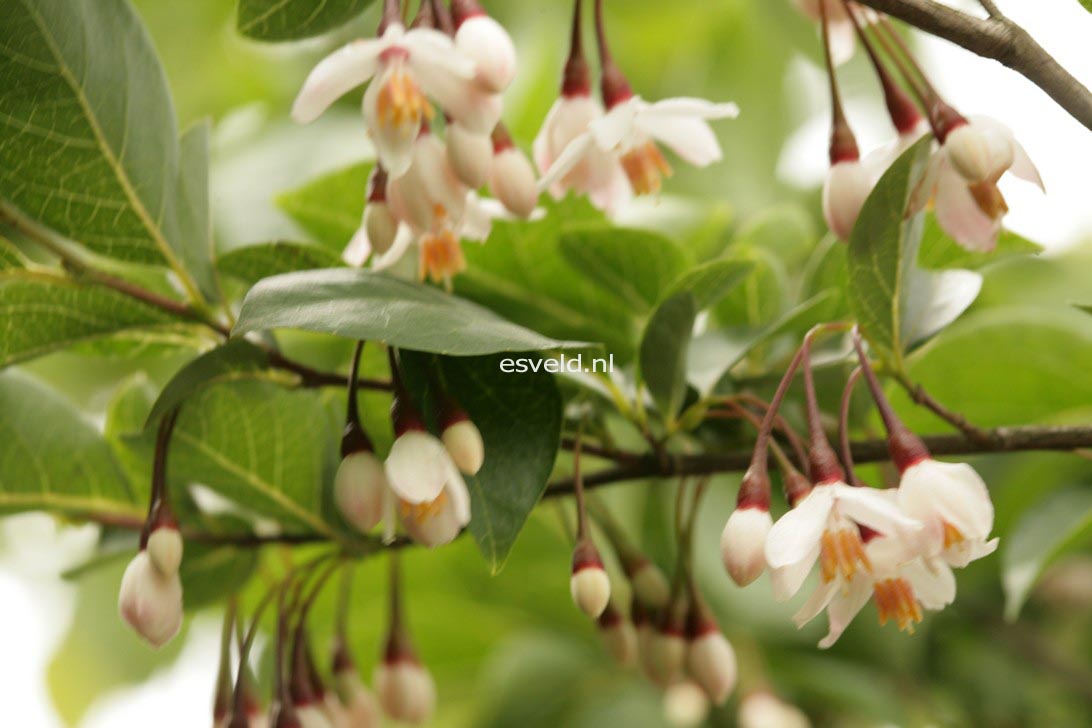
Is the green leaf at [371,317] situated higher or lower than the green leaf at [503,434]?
higher

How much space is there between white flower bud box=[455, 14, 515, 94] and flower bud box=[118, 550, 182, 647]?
0.46m

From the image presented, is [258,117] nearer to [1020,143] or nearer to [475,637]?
[475,637]

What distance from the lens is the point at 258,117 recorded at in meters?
2.70

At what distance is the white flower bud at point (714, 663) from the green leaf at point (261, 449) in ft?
1.25

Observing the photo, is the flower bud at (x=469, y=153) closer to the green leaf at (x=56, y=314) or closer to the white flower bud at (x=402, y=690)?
the green leaf at (x=56, y=314)

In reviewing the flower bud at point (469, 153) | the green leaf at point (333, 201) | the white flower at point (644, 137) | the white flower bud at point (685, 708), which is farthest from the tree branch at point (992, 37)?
the white flower bud at point (685, 708)

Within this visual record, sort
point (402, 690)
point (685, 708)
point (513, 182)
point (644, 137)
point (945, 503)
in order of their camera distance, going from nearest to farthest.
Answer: point (945, 503) → point (513, 182) → point (644, 137) → point (402, 690) → point (685, 708)

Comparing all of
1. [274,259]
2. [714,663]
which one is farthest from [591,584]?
[274,259]

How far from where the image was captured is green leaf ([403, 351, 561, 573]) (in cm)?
93

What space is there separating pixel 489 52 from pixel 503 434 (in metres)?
0.29

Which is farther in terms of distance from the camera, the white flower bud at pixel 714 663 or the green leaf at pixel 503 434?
the white flower bud at pixel 714 663

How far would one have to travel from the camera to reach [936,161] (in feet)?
3.36

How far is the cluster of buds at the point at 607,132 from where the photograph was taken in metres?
1.10

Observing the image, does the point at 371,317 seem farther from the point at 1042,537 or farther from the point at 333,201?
the point at 1042,537
